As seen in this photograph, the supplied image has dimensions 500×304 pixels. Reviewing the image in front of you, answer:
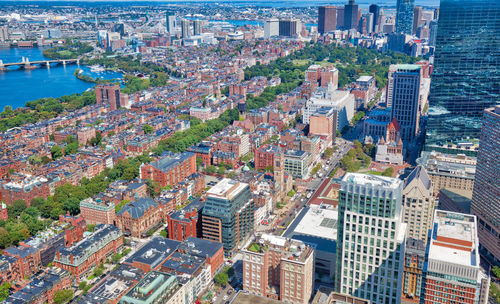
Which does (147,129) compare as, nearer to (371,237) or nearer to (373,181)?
(373,181)

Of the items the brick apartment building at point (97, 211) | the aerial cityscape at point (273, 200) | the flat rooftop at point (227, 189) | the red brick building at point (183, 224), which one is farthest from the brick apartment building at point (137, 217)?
the flat rooftop at point (227, 189)

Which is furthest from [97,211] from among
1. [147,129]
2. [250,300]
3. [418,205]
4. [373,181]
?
[147,129]

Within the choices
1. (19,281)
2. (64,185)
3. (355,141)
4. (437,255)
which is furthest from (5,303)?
(355,141)

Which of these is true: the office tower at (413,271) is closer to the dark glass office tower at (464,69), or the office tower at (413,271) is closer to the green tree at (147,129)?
the dark glass office tower at (464,69)

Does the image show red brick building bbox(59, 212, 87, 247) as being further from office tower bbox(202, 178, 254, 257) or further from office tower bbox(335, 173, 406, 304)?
office tower bbox(335, 173, 406, 304)

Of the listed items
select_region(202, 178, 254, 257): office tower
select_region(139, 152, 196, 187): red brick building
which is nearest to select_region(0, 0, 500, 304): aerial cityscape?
select_region(202, 178, 254, 257): office tower
